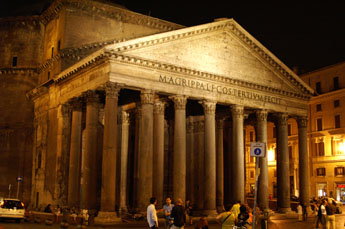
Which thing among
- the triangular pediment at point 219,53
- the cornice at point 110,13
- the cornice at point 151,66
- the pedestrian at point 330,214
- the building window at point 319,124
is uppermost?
the cornice at point 110,13

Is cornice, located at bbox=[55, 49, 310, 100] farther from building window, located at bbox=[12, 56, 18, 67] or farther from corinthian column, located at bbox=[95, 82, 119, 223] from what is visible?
building window, located at bbox=[12, 56, 18, 67]

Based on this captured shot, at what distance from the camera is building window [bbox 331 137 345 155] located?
35875 millimetres

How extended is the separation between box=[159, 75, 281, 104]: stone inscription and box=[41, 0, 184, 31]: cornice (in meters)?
8.61

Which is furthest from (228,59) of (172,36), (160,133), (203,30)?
(160,133)

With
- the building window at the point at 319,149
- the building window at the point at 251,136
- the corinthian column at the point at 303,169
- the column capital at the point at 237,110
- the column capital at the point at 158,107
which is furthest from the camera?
the building window at the point at 251,136

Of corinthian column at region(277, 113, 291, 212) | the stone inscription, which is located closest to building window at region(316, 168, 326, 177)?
corinthian column at region(277, 113, 291, 212)

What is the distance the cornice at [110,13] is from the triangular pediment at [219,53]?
7.12 m

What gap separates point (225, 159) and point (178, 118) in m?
11.5

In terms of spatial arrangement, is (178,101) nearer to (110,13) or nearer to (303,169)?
(110,13)

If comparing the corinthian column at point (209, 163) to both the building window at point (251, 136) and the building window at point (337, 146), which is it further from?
the building window at point (251, 136)

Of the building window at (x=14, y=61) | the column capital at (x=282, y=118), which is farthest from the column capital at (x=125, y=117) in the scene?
the building window at (x=14, y=61)

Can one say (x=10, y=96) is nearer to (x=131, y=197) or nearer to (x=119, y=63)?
(x=131, y=197)

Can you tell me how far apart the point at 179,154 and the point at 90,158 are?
4675 millimetres

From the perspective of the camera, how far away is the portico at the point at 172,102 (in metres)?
20.3
